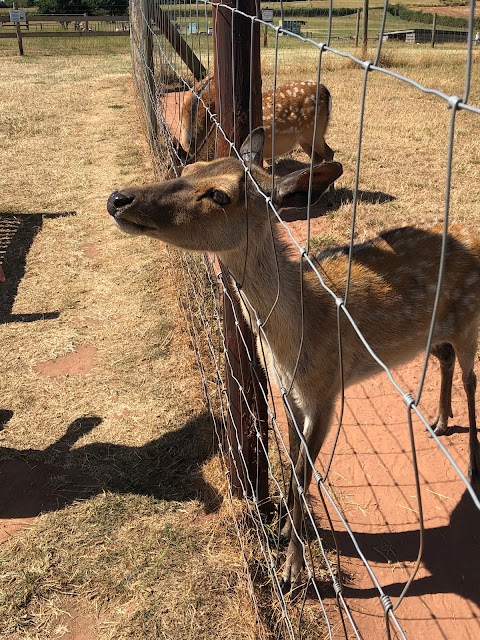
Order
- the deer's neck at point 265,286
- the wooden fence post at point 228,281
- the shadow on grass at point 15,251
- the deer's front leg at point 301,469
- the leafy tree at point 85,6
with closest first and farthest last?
the wooden fence post at point 228,281 → the deer's neck at point 265,286 → the deer's front leg at point 301,469 → the shadow on grass at point 15,251 → the leafy tree at point 85,6

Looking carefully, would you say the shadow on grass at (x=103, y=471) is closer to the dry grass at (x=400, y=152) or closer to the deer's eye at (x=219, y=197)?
the deer's eye at (x=219, y=197)

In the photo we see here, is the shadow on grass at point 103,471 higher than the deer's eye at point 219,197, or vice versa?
the deer's eye at point 219,197

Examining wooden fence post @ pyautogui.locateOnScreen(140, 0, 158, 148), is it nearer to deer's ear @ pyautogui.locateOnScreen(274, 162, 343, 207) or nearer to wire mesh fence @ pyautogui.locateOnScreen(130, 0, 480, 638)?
wire mesh fence @ pyautogui.locateOnScreen(130, 0, 480, 638)

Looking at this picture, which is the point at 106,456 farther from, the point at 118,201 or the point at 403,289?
the point at 403,289

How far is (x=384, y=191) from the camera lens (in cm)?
709

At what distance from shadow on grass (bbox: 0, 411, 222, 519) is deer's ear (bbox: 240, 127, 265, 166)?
1.65m

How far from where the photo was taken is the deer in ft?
7.77

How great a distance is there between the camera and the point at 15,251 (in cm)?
605

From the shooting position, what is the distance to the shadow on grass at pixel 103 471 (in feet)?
10.3

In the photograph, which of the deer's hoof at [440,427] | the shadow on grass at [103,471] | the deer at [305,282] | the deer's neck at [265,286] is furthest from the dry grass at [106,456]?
the deer's hoof at [440,427]

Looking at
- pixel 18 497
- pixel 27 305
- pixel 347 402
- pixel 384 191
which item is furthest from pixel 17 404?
pixel 384 191

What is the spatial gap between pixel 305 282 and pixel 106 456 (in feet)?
5.11

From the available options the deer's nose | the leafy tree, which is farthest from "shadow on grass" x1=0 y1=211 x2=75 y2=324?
the leafy tree

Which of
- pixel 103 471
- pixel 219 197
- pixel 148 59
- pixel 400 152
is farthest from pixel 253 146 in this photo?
pixel 400 152
